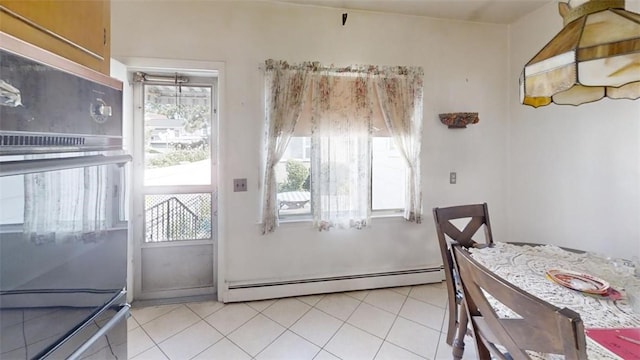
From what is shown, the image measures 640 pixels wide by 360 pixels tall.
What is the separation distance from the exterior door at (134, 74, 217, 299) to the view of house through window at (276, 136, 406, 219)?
686mm

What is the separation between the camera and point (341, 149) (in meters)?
2.75

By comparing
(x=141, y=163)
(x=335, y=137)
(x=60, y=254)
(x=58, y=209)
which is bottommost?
(x=60, y=254)

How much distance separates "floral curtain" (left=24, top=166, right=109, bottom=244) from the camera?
676 millimetres

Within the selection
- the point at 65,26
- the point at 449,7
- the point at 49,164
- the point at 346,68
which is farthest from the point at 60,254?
the point at 449,7

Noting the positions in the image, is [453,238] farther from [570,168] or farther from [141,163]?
[141,163]

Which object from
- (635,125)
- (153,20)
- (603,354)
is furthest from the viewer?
(153,20)

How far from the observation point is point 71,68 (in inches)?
31.0

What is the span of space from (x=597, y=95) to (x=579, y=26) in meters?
0.63

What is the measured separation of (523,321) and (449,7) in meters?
3.00

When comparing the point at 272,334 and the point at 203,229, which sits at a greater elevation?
the point at 203,229

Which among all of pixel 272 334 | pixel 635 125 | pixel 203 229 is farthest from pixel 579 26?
pixel 203 229

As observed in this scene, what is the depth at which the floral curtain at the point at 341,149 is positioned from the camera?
2.70 meters

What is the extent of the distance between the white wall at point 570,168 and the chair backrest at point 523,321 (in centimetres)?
199

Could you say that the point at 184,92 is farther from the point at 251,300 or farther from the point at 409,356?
the point at 409,356
